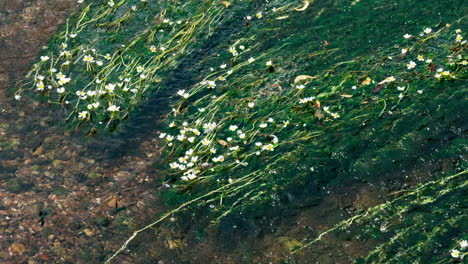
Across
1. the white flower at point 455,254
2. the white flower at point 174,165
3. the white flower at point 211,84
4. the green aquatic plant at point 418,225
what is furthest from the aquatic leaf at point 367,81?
the white flower at point 455,254

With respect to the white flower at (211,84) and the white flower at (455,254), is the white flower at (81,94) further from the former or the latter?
the white flower at (455,254)

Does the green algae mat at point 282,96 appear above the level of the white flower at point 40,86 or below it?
below

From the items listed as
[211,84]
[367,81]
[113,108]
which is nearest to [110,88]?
[113,108]

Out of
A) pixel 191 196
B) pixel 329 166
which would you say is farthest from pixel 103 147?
pixel 329 166

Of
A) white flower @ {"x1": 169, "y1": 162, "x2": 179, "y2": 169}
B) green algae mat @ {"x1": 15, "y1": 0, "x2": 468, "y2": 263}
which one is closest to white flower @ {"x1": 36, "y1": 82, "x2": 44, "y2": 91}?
green algae mat @ {"x1": 15, "y1": 0, "x2": 468, "y2": 263}

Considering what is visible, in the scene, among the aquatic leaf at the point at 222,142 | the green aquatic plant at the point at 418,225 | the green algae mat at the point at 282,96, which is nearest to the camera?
the green aquatic plant at the point at 418,225

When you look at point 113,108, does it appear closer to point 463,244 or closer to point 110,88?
point 110,88

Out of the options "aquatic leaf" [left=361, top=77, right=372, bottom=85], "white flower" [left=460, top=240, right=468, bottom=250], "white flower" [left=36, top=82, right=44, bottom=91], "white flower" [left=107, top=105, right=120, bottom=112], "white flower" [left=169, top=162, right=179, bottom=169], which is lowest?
"white flower" [left=460, top=240, right=468, bottom=250]

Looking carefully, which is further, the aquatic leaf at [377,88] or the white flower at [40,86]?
the white flower at [40,86]

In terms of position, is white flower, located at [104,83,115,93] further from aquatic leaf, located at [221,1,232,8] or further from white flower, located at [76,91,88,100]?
aquatic leaf, located at [221,1,232,8]
